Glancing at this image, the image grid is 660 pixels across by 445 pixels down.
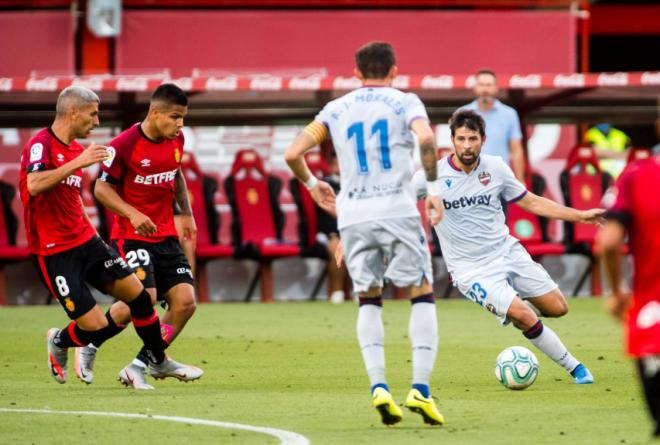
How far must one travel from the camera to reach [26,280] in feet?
59.5

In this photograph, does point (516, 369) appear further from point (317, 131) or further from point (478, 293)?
point (317, 131)

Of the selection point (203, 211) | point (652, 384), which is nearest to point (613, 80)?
point (203, 211)

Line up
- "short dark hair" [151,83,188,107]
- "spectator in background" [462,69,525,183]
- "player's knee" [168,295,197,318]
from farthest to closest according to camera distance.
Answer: "spectator in background" [462,69,525,183]
"player's knee" [168,295,197,318]
"short dark hair" [151,83,188,107]

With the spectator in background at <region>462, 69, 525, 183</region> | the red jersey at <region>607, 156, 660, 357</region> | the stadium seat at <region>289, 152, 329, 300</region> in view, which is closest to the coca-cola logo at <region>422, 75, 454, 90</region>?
the spectator in background at <region>462, 69, 525, 183</region>

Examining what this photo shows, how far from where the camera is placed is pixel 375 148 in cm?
750

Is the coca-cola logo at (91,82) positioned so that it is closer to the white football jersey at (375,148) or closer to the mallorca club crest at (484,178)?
the mallorca club crest at (484,178)

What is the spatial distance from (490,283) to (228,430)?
9.37ft

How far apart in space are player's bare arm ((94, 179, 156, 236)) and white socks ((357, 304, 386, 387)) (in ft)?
6.69

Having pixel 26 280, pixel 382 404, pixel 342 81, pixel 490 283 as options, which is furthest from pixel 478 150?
pixel 26 280

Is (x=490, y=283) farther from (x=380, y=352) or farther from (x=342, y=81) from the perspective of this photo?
(x=342, y=81)

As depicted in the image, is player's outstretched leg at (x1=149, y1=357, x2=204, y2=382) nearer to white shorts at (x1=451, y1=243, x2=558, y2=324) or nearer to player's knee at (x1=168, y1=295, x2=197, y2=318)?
player's knee at (x1=168, y1=295, x2=197, y2=318)

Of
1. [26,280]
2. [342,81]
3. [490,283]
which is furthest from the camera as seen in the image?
[26,280]

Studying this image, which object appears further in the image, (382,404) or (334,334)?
(334,334)

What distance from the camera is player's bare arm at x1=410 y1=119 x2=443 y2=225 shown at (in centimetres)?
729
